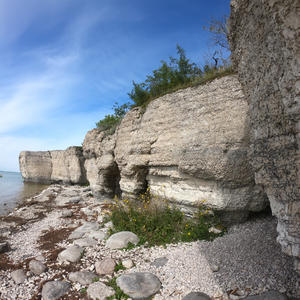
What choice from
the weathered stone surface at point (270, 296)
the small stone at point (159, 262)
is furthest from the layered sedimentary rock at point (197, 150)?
the weathered stone surface at point (270, 296)

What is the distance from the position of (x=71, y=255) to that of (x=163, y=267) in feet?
7.67

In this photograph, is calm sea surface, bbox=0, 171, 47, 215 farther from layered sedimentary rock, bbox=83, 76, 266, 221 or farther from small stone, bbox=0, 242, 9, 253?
layered sedimentary rock, bbox=83, 76, 266, 221

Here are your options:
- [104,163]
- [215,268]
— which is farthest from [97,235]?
[104,163]

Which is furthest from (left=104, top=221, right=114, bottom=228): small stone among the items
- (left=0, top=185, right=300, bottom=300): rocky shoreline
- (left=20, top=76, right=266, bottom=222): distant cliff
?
(left=20, top=76, right=266, bottom=222): distant cliff

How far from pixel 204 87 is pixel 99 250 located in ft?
17.8

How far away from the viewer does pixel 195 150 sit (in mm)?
6332

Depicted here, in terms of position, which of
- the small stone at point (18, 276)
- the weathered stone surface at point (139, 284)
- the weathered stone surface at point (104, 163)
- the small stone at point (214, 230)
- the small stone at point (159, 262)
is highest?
the weathered stone surface at point (104, 163)

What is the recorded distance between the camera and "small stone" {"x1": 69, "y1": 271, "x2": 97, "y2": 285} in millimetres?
4245

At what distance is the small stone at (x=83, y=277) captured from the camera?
13.9ft

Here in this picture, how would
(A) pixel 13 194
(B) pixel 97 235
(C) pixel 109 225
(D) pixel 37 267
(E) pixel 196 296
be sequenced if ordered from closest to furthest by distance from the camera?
(E) pixel 196 296 < (D) pixel 37 267 < (B) pixel 97 235 < (C) pixel 109 225 < (A) pixel 13 194

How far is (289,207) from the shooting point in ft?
8.45

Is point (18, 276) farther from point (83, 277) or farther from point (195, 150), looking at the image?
point (195, 150)

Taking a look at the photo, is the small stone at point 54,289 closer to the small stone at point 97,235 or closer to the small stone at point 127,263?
the small stone at point 127,263

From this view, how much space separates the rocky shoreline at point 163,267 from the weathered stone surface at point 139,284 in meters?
0.02
